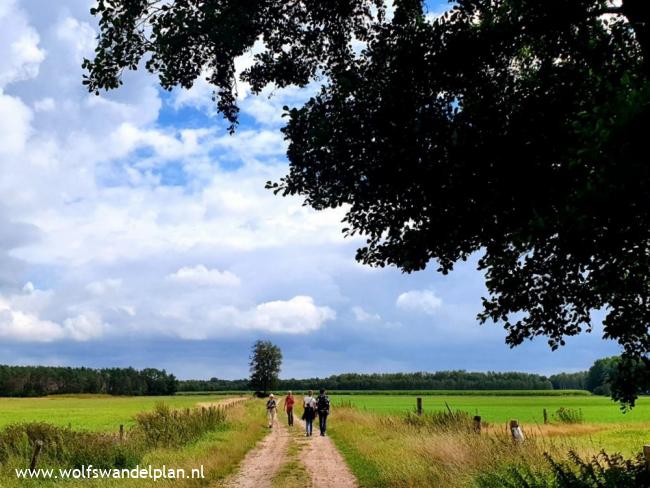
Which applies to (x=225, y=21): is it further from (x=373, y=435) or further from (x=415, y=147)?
(x=373, y=435)

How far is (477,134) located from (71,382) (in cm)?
19767

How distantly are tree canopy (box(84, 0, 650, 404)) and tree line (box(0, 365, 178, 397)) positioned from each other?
18403cm

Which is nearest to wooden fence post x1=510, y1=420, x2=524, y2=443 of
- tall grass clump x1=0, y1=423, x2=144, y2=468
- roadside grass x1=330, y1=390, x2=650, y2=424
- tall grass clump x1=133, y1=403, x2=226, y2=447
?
tall grass clump x1=0, y1=423, x2=144, y2=468

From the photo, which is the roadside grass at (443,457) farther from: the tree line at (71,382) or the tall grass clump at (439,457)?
the tree line at (71,382)

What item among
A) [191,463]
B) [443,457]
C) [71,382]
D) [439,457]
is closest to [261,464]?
[191,463]

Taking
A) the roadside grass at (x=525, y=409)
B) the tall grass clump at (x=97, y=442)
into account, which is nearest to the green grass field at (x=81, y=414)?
the tall grass clump at (x=97, y=442)

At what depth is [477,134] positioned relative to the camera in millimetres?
7699

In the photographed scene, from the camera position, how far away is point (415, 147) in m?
7.80

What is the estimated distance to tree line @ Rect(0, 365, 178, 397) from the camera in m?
167

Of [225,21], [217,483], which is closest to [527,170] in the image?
[225,21]

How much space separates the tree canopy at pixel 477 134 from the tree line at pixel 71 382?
184 m

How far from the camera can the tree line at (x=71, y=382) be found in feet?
548

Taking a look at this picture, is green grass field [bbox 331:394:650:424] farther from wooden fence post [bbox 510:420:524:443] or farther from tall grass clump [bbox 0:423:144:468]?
tall grass clump [bbox 0:423:144:468]

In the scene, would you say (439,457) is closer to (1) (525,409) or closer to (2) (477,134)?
(2) (477,134)
